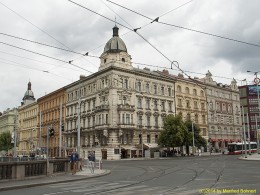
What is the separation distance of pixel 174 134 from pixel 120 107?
10.4 metres

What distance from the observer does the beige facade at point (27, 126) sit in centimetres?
9181

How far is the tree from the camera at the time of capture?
57209 millimetres

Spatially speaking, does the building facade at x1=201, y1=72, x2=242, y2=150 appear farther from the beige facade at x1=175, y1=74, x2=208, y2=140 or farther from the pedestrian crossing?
the pedestrian crossing

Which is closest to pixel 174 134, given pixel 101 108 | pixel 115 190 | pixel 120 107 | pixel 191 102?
pixel 120 107

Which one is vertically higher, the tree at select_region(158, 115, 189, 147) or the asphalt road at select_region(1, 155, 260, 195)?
the tree at select_region(158, 115, 189, 147)

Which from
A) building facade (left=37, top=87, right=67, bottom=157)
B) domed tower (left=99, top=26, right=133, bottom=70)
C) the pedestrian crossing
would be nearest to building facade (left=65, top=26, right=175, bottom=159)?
domed tower (left=99, top=26, right=133, bottom=70)

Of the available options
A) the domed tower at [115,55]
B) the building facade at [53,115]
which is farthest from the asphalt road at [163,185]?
the building facade at [53,115]

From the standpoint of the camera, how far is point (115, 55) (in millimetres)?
61781

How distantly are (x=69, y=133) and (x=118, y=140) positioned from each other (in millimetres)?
16476

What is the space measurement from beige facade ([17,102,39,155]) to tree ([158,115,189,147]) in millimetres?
42910

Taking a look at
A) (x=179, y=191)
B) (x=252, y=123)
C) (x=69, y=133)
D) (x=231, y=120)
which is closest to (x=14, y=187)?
(x=179, y=191)

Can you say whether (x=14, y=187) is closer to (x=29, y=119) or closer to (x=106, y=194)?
(x=106, y=194)

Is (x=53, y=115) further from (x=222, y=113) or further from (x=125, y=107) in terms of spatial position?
(x=222, y=113)

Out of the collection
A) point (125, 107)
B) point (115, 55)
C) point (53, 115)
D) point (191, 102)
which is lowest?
point (125, 107)
